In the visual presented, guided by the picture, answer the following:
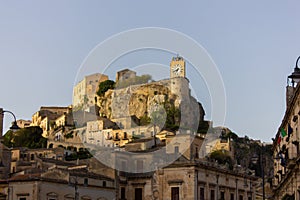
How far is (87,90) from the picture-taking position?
160125 millimetres

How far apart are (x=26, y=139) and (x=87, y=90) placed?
44.1 metres

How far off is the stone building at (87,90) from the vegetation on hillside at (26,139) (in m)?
30.3

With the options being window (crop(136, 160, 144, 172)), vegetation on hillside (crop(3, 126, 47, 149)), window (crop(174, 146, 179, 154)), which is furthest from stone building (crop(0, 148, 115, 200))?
vegetation on hillside (crop(3, 126, 47, 149))

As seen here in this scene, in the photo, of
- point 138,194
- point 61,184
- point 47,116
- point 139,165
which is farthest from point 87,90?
point 61,184

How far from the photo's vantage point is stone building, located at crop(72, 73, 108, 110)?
154 metres

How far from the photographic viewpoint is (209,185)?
59.7m

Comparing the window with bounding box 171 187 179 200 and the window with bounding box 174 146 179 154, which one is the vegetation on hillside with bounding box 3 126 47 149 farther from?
the window with bounding box 171 187 179 200

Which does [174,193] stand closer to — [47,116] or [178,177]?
[178,177]

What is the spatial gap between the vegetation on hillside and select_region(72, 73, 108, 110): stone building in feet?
99.4

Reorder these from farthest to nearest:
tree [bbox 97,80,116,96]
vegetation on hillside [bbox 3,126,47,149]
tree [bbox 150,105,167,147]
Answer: tree [bbox 97,80,116,96] → vegetation on hillside [bbox 3,126,47,149] → tree [bbox 150,105,167,147]

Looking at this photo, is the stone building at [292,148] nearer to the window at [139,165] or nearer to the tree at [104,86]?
the window at [139,165]

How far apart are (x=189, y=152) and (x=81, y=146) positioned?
54.2 metres

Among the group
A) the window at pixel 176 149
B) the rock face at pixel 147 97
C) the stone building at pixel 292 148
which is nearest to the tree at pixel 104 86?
the rock face at pixel 147 97

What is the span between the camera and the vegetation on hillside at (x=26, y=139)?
112875 millimetres
